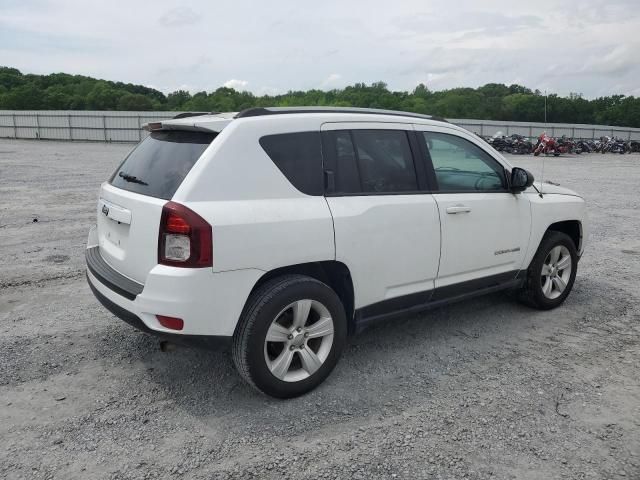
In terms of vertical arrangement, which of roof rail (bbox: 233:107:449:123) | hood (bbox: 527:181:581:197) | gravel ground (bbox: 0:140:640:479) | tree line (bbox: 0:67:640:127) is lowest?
gravel ground (bbox: 0:140:640:479)

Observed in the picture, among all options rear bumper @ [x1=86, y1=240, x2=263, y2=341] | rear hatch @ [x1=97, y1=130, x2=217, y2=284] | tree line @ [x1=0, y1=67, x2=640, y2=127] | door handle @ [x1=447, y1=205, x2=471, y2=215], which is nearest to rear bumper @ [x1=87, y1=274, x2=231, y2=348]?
rear bumper @ [x1=86, y1=240, x2=263, y2=341]

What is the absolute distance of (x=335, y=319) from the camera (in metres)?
3.59

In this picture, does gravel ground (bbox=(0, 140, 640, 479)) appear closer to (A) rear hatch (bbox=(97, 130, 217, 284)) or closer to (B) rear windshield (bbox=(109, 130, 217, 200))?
(A) rear hatch (bbox=(97, 130, 217, 284))

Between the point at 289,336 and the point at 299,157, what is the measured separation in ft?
3.81

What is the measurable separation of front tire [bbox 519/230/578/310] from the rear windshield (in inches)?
129

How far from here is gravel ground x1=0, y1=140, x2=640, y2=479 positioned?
2.88m

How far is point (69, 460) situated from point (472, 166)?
359 cm

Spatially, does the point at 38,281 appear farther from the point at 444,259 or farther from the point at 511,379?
the point at 511,379

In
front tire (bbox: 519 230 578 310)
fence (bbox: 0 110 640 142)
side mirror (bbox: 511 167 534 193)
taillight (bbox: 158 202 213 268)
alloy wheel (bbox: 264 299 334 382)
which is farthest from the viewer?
fence (bbox: 0 110 640 142)

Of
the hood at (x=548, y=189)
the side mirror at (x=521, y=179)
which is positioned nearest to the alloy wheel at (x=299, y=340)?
the side mirror at (x=521, y=179)

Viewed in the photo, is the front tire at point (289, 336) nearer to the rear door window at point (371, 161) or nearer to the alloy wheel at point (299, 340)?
the alloy wheel at point (299, 340)

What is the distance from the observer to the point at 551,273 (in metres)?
5.16

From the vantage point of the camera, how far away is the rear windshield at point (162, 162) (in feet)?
10.8

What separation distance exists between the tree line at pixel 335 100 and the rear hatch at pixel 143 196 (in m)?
57.2
